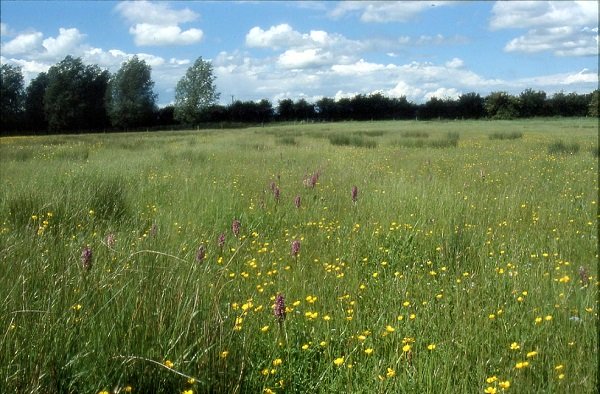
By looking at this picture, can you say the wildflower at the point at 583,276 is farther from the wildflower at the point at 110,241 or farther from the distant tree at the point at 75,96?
the distant tree at the point at 75,96

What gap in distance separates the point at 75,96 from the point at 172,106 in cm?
1181

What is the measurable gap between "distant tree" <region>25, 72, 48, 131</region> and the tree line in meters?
0.11

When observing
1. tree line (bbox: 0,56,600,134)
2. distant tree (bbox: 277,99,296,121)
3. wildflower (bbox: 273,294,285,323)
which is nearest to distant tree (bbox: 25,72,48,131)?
tree line (bbox: 0,56,600,134)

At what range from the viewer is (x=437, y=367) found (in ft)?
8.83

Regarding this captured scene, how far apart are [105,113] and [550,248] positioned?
67.2 metres

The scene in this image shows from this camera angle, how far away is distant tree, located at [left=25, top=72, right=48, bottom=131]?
206 feet

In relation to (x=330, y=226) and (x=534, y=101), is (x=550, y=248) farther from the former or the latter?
(x=534, y=101)

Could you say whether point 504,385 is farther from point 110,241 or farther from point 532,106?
point 532,106

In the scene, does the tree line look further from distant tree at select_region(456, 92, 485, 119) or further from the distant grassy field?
the distant grassy field

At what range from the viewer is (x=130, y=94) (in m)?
63.7

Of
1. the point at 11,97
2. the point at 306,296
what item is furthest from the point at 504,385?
the point at 11,97

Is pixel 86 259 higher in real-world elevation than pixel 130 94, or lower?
lower

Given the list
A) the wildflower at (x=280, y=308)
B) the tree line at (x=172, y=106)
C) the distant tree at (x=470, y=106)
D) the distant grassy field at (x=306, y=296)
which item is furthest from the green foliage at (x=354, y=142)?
the distant tree at (x=470, y=106)

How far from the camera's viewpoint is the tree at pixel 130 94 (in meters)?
62.4
